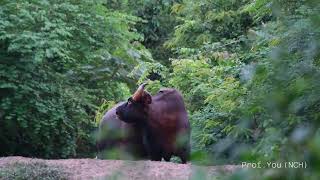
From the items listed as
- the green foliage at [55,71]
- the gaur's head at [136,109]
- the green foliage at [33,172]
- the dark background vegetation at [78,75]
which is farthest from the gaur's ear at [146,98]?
the green foliage at [55,71]

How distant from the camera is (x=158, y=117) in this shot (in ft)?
28.3

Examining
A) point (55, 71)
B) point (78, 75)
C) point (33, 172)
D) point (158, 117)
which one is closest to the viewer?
point (33, 172)

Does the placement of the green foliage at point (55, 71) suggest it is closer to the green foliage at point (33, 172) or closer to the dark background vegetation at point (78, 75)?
the dark background vegetation at point (78, 75)

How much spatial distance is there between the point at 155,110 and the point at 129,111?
0.33 meters

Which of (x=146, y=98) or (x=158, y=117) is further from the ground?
(x=146, y=98)

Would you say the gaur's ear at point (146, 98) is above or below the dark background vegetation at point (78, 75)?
above

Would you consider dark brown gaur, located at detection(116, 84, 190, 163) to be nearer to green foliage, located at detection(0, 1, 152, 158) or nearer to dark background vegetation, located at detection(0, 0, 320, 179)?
dark background vegetation, located at detection(0, 0, 320, 179)

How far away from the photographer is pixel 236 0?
15914 mm

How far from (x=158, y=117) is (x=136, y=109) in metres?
0.30

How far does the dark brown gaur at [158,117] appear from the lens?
8.60m

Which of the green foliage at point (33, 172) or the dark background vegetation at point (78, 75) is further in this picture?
the dark background vegetation at point (78, 75)

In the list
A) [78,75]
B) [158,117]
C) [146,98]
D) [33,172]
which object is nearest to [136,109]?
[146,98]

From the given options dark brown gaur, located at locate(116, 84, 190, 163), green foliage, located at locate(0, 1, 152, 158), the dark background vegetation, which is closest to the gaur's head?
dark brown gaur, located at locate(116, 84, 190, 163)

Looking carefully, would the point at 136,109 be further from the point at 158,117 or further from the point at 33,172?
the point at 33,172
